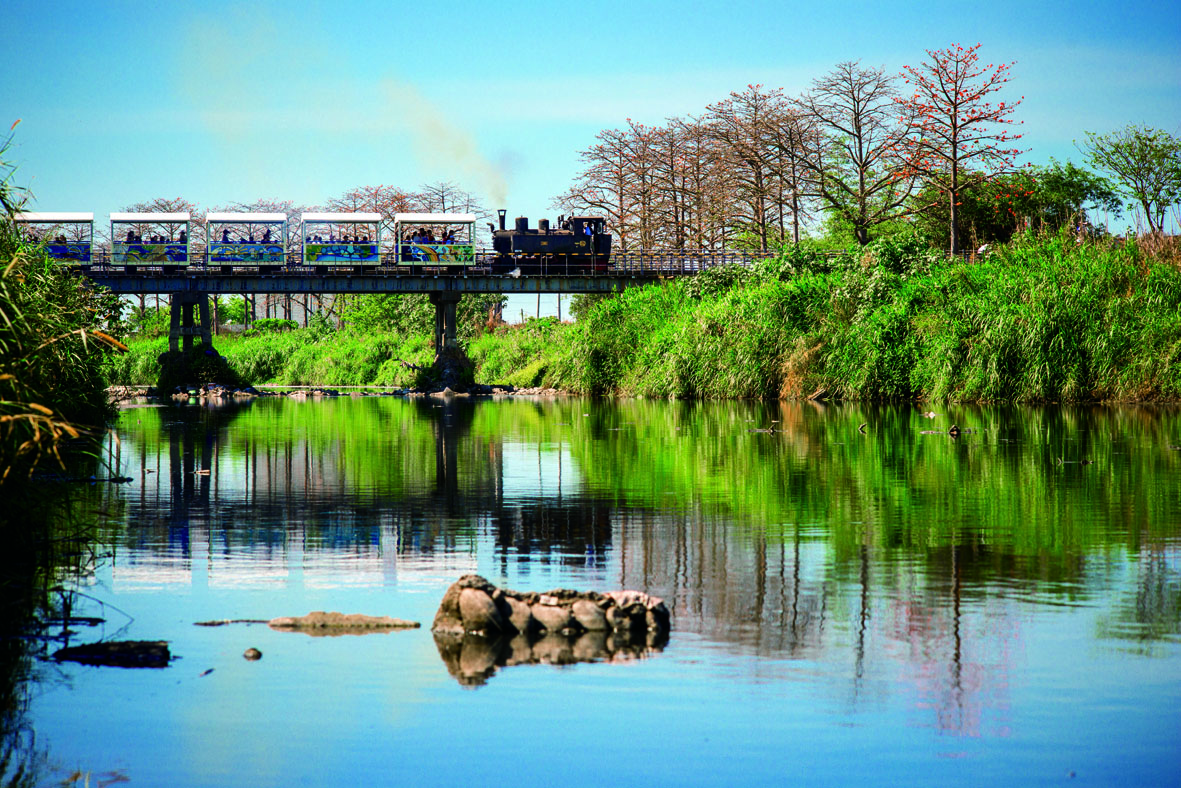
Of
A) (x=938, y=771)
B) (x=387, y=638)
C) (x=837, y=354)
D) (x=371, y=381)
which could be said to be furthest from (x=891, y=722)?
(x=371, y=381)

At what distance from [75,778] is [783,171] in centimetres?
5715

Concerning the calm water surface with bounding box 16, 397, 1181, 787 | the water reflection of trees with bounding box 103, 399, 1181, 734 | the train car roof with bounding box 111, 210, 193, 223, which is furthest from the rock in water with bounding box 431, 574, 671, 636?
the train car roof with bounding box 111, 210, 193, 223

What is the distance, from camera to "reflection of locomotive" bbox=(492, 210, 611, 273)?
57000 mm

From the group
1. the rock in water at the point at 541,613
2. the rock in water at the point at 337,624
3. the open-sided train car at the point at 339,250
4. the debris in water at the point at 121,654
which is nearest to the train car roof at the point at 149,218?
the open-sided train car at the point at 339,250

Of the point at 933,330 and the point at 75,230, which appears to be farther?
the point at 75,230

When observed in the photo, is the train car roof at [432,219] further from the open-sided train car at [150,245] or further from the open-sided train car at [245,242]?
the open-sided train car at [150,245]

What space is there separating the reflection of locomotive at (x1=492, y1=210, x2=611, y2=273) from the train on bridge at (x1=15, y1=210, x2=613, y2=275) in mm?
49

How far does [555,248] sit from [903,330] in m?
24.8

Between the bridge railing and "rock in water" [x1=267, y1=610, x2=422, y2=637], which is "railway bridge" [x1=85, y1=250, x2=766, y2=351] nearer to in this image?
the bridge railing

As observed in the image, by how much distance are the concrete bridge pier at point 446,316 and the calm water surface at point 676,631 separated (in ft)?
129

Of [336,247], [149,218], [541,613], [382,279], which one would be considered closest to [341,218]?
[336,247]

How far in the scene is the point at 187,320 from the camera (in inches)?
2256

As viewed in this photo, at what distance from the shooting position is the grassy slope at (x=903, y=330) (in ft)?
104

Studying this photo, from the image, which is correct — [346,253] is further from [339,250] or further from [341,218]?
[341,218]
